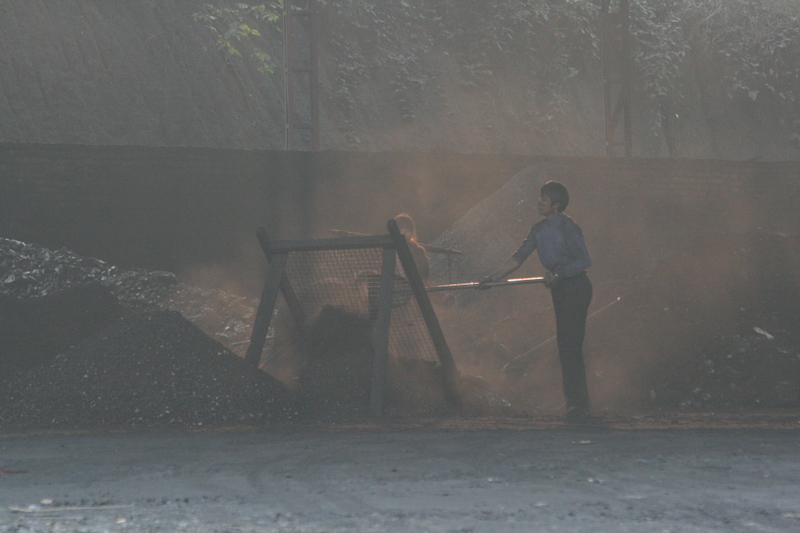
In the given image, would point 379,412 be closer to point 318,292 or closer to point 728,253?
point 318,292

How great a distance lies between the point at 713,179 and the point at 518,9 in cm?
1524

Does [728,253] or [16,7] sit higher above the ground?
[16,7]

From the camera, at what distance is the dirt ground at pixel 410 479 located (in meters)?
3.86

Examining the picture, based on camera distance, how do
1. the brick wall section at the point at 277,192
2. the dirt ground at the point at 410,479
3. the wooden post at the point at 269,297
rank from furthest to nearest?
the brick wall section at the point at 277,192, the wooden post at the point at 269,297, the dirt ground at the point at 410,479

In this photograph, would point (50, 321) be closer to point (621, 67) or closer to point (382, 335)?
point (382, 335)

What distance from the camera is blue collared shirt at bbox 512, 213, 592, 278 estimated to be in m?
A: 7.04

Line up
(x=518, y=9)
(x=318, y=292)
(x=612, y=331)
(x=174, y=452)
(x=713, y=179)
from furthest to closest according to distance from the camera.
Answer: (x=518, y=9), (x=713, y=179), (x=612, y=331), (x=318, y=292), (x=174, y=452)

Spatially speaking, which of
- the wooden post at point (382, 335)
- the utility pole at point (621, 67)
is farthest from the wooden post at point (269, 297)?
the utility pole at point (621, 67)

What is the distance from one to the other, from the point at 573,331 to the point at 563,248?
2.00 ft

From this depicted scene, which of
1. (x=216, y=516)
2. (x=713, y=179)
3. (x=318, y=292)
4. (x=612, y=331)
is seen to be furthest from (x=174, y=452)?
(x=713, y=179)

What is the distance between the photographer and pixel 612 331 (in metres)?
9.38

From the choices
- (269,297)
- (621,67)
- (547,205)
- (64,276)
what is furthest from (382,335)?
(621,67)

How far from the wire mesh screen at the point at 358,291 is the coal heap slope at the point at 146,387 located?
0.75m

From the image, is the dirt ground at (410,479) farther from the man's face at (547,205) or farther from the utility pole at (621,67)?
the utility pole at (621,67)
